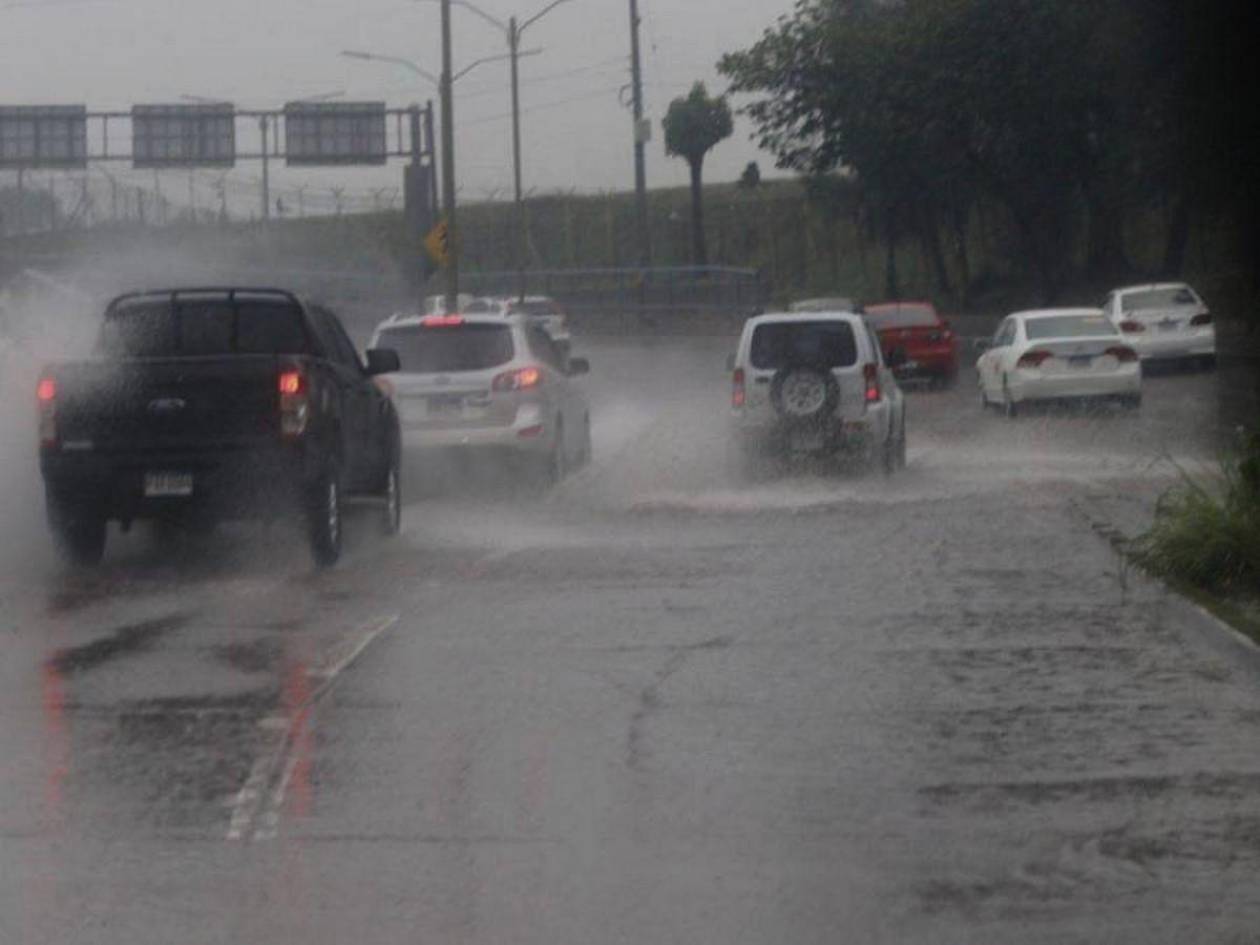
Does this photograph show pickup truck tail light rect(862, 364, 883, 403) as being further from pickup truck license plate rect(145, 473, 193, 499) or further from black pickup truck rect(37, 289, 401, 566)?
pickup truck license plate rect(145, 473, 193, 499)

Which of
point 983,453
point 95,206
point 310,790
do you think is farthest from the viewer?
point 95,206

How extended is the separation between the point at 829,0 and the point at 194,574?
5696 centimetres

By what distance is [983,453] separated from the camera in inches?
1081

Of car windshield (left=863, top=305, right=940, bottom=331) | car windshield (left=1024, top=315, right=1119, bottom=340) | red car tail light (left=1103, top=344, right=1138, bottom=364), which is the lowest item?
red car tail light (left=1103, top=344, right=1138, bottom=364)

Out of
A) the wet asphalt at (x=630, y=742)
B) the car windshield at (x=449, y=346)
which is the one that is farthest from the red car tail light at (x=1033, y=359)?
the wet asphalt at (x=630, y=742)

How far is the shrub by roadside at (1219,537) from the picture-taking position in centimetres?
1408

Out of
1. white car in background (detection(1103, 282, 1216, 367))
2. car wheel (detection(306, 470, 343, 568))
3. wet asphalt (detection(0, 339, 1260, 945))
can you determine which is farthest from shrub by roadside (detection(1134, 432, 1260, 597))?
white car in background (detection(1103, 282, 1216, 367))

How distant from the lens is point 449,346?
22875 mm

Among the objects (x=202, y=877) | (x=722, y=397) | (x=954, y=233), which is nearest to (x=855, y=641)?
(x=202, y=877)

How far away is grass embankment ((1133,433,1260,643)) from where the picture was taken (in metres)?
13.9

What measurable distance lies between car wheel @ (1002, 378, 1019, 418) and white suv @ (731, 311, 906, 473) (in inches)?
338

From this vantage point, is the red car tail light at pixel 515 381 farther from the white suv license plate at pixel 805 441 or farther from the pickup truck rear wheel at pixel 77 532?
the pickup truck rear wheel at pixel 77 532

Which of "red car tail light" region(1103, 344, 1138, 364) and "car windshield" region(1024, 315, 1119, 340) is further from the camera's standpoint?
"car windshield" region(1024, 315, 1119, 340)

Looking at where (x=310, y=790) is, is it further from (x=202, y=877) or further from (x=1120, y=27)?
(x=1120, y=27)
